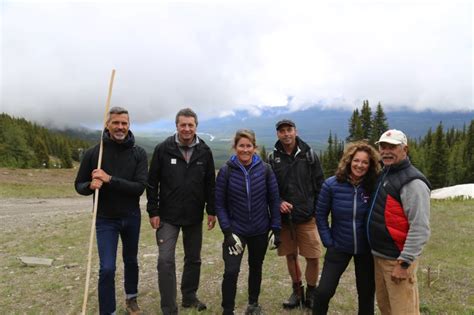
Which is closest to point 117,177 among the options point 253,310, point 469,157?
point 253,310

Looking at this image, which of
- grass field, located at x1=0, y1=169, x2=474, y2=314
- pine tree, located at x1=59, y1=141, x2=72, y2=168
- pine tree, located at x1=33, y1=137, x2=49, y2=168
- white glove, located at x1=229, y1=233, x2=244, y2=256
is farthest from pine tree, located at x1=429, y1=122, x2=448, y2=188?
pine tree, located at x1=33, y1=137, x2=49, y2=168

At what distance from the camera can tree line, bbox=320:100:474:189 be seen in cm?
5022

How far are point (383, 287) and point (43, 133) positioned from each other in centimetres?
11616

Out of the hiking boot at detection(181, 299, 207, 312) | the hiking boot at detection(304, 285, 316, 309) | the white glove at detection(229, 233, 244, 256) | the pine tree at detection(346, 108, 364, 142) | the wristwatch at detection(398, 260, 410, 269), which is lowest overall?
the hiking boot at detection(181, 299, 207, 312)

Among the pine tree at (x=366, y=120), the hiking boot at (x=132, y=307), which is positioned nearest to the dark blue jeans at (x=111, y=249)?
the hiking boot at (x=132, y=307)

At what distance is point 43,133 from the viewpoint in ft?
343

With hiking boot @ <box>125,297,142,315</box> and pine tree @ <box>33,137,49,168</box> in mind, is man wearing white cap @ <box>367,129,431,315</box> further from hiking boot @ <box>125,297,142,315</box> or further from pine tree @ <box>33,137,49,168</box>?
pine tree @ <box>33,137,49,168</box>

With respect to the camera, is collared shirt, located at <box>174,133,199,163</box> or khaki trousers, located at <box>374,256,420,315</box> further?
collared shirt, located at <box>174,133,199,163</box>

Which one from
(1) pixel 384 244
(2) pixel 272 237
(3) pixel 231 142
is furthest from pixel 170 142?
(1) pixel 384 244

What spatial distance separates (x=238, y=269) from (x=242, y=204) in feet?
2.99

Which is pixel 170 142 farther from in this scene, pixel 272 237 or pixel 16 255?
pixel 16 255

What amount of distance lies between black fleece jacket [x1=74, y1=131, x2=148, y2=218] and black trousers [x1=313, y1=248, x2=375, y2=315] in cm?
270

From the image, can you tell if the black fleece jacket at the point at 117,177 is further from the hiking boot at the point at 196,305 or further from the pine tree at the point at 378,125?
the pine tree at the point at 378,125

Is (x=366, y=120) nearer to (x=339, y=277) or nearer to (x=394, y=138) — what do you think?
(x=339, y=277)
